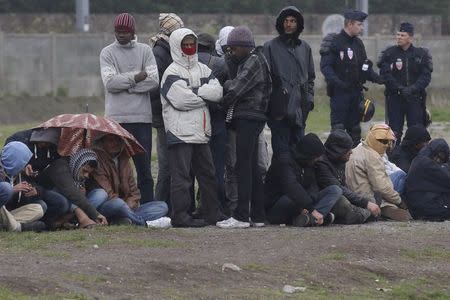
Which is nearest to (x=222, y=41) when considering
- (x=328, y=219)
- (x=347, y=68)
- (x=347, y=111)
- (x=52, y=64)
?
(x=328, y=219)

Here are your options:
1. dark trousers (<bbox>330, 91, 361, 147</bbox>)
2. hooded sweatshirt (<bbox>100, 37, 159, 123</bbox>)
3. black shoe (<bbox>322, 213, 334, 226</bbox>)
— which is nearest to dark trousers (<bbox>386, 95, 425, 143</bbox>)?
dark trousers (<bbox>330, 91, 361, 147</bbox>)

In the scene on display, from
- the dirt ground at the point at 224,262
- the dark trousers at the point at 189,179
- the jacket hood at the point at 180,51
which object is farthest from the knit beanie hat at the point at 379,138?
the jacket hood at the point at 180,51

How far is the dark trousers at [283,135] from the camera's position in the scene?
13.7 metres

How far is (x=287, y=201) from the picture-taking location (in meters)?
13.5

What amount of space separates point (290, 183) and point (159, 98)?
157 cm

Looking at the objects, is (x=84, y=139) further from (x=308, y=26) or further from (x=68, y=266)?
(x=308, y=26)

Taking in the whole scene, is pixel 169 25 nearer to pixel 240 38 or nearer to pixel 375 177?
pixel 240 38

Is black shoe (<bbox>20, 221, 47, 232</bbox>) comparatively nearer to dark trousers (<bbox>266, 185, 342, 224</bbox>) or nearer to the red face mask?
the red face mask

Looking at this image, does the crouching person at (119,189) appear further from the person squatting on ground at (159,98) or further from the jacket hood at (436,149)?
the jacket hood at (436,149)

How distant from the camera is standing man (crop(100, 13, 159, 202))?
13297 millimetres

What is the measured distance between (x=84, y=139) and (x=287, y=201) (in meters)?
2.14

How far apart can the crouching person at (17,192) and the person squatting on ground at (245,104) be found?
1898 millimetres

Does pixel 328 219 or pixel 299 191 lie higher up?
pixel 299 191

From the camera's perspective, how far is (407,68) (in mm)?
17844
